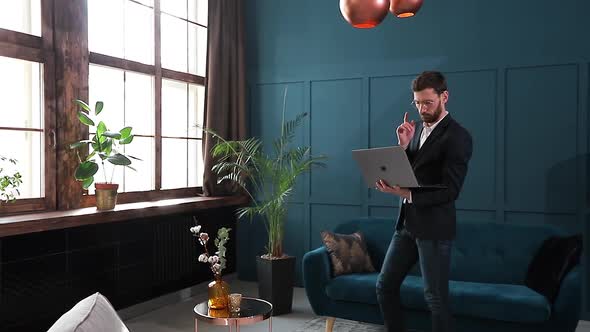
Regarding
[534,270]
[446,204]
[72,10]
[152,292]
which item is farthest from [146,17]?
[534,270]

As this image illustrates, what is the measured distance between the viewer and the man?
2.73 metres

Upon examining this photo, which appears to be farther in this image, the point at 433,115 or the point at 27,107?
the point at 27,107

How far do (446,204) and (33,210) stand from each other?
2.68m

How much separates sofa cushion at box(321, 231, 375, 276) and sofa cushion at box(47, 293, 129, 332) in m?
2.81

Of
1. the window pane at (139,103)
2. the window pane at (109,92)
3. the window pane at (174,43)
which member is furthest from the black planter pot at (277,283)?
the window pane at (174,43)

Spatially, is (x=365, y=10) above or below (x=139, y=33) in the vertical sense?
below

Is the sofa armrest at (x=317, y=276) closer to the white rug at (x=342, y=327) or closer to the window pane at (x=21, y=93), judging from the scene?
the white rug at (x=342, y=327)

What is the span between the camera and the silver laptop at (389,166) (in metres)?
2.68

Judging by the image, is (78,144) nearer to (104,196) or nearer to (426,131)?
(104,196)

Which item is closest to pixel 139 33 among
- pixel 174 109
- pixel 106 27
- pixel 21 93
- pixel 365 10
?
pixel 106 27

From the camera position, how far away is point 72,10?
13.0ft

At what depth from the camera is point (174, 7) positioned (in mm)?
5188

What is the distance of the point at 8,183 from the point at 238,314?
1644 millimetres

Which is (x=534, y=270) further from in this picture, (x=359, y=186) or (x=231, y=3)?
(x=231, y=3)
